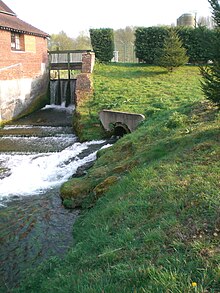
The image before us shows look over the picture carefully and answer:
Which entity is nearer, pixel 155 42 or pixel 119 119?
pixel 119 119

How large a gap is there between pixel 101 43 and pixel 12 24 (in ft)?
27.0

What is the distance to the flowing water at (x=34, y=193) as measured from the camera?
595 centimetres

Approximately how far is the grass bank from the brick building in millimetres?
10226

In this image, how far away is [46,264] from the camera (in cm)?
514

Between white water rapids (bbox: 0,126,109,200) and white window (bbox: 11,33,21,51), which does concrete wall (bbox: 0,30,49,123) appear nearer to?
white window (bbox: 11,33,21,51)

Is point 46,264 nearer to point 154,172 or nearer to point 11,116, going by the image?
point 154,172

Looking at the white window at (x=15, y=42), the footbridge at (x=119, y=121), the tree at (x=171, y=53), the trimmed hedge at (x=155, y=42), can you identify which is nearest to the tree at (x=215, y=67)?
the footbridge at (x=119, y=121)

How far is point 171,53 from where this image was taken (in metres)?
22.0

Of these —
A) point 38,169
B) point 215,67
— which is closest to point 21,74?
point 38,169

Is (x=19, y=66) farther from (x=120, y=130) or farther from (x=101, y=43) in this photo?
(x=120, y=130)

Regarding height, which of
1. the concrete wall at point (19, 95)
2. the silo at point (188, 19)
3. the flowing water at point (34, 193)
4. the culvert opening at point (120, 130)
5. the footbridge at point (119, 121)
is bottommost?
the flowing water at point (34, 193)

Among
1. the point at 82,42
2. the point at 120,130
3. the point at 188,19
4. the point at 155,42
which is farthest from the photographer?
the point at 82,42

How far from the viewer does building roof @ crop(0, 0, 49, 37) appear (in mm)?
18609

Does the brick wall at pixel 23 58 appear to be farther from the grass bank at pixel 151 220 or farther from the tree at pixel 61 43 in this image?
the tree at pixel 61 43
